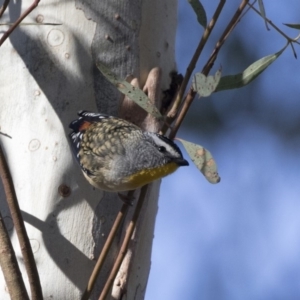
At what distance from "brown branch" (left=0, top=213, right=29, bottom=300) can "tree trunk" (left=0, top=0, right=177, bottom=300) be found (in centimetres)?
23

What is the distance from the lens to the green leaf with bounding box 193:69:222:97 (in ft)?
3.41

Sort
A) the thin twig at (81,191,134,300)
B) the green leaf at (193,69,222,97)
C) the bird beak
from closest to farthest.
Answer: the green leaf at (193,69,222,97)
the thin twig at (81,191,134,300)
the bird beak

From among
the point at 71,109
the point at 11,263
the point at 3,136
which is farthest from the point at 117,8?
the point at 11,263

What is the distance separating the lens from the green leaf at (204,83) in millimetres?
1039

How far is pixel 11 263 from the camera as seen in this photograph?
1.09 meters

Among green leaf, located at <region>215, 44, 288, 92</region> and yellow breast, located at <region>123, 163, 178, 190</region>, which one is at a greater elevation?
green leaf, located at <region>215, 44, 288, 92</region>

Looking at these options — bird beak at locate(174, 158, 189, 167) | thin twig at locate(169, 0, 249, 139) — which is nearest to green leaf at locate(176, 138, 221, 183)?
thin twig at locate(169, 0, 249, 139)

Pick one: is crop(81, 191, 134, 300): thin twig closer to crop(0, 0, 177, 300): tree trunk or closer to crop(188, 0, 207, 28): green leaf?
crop(0, 0, 177, 300): tree trunk

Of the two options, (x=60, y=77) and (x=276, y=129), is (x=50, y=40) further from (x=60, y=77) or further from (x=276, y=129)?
(x=276, y=129)

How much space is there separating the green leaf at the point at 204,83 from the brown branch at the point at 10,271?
0.38 metres

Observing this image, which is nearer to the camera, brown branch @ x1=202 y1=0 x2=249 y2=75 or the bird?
brown branch @ x1=202 y1=0 x2=249 y2=75

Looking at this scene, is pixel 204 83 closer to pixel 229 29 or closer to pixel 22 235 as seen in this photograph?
pixel 229 29

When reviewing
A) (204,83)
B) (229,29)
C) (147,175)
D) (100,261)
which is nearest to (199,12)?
(229,29)

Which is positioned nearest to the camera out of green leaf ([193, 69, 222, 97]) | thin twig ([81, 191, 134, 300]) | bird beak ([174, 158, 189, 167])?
green leaf ([193, 69, 222, 97])
